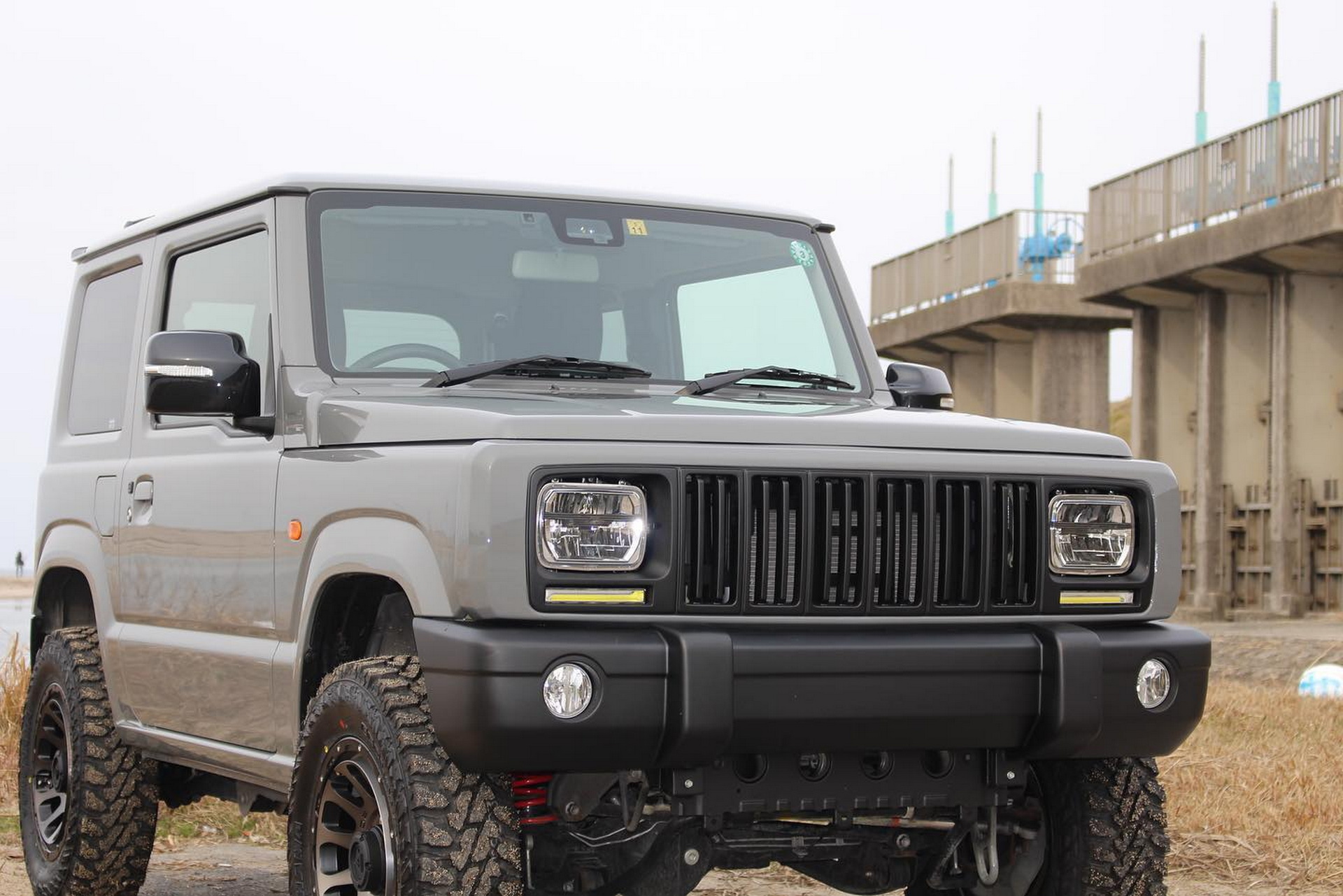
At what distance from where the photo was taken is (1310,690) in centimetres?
1447

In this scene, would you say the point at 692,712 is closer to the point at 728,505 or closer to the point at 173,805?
the point at 728,505

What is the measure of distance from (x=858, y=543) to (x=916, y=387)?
1.61 meters

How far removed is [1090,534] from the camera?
15.0ft

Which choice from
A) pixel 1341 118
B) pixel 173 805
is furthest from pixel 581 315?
pixel 1341 118

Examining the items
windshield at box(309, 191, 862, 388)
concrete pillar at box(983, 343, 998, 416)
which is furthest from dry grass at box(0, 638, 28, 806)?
concrete pillar at box(983, 343, 998, 416)

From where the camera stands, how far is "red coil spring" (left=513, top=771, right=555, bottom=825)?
4.36 metres

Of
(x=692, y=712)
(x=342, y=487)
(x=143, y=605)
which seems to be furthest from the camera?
(x=143, y=605)

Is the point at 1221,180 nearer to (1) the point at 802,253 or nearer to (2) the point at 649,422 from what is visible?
(1) the point at 802,253

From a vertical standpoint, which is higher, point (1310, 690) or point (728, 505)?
point (728, 505)

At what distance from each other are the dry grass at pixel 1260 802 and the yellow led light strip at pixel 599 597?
3.63 m

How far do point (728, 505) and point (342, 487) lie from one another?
104 centimetres

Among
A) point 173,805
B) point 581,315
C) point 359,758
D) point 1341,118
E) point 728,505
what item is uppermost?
point 1341,118

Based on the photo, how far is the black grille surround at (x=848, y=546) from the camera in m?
4.08

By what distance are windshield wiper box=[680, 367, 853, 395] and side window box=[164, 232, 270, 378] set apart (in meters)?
1.19
